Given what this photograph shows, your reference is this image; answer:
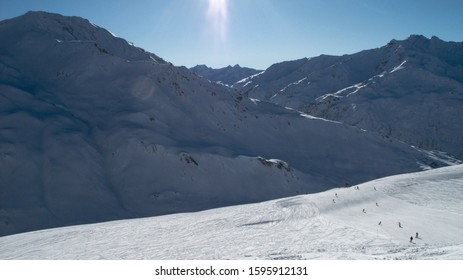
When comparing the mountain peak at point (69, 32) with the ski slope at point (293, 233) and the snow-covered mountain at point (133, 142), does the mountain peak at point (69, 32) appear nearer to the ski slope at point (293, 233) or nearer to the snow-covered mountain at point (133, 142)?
the snow-covered mountain at point (133, 142)

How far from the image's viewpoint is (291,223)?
21.4m

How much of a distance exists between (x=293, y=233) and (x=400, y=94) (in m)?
149

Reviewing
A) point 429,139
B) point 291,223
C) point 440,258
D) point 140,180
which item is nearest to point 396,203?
point 291,223

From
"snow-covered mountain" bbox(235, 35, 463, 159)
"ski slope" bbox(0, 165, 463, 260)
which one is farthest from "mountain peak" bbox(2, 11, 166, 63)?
"snow-covered mountain" bbox(235, 35, 463, 159)

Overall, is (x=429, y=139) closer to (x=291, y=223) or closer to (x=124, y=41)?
(x=124, y=41)

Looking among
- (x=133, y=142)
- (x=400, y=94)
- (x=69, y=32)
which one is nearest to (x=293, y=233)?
(x=133, y=142)

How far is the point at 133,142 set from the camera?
4494 cm

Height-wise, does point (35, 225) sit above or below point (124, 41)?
below

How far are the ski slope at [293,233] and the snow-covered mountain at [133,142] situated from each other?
13830 mm

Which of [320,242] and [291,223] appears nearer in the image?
[320,242]

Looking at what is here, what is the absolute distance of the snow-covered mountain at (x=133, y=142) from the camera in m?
37.4

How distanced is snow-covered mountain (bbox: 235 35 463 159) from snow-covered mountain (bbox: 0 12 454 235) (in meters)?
56.3

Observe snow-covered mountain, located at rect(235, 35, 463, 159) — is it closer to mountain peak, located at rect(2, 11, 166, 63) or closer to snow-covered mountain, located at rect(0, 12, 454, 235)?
snow-covered mountain, located at rect(0, 12, 454, 235)

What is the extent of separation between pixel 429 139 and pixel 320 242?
125890 millimetres
